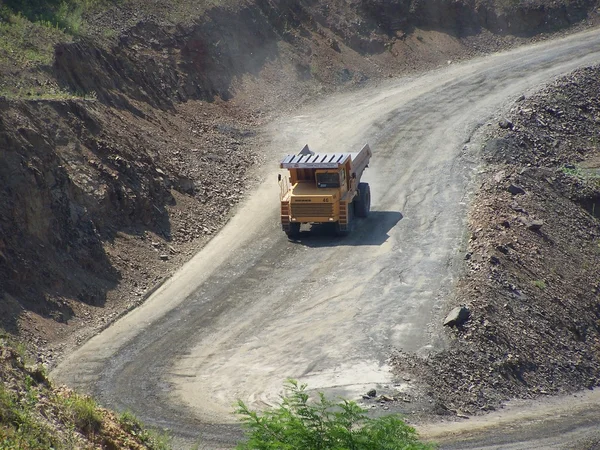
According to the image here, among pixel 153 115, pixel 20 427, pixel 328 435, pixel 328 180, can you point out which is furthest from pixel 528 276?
pixel 20 427

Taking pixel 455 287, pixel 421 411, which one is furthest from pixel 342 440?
pixel 455 287

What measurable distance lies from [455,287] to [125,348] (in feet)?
29.3

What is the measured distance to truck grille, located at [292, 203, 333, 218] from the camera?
26219 mm

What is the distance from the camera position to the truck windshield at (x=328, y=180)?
86.9 ft

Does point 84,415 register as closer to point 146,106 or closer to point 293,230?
point 293,230

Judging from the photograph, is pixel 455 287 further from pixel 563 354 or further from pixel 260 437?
pixel 260 437

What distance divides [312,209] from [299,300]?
13.5 feet

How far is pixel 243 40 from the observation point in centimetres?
4169

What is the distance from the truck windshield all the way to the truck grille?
0.75m

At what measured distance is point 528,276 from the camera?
2466 cm

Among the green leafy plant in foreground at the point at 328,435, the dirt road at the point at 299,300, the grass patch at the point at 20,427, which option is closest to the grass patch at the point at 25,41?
the dirt road at the point at 299,300

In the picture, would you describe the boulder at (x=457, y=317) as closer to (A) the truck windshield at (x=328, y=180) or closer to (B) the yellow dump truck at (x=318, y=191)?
(B) the yellow dump truck at (x=318, y=191)

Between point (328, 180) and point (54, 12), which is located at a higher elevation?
point (54, 12)

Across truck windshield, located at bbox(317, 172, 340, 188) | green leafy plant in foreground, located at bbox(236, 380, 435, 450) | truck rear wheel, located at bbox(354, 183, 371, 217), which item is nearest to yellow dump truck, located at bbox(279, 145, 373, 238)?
truck windshield, located at bbox(317, 172, 340, 188)
